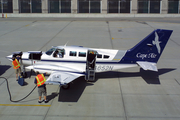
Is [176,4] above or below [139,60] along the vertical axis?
above

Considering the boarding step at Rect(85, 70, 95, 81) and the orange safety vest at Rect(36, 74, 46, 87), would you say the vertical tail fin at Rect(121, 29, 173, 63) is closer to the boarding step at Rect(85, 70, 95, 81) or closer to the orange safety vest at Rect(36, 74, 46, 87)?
the boarding step at Rect(85, 70, 95, 81)

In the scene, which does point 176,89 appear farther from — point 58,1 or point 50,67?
point 58,1

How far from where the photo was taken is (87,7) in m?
48.3

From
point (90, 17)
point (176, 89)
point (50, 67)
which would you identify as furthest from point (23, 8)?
point (176, 89)

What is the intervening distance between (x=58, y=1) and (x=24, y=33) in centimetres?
2158

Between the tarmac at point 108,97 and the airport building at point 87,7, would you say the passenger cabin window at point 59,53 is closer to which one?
the tarmac at point 108,97

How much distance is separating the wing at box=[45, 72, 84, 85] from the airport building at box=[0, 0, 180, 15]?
37181 millimetres

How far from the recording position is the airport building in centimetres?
4738

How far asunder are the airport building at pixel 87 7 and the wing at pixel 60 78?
37181 millimetres

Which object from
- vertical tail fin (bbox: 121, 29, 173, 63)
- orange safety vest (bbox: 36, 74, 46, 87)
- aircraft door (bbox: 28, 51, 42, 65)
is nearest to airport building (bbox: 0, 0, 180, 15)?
vertical tail fin (bbox: 121, 29, 173, 63)

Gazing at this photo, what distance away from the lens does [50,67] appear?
1287 centimetres

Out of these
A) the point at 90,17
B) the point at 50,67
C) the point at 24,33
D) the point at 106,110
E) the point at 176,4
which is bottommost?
the point at 106,110

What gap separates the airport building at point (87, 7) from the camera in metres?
47.4

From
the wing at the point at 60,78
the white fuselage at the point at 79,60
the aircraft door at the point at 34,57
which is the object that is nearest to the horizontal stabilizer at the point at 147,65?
the white fuselage at the point at 79,60
